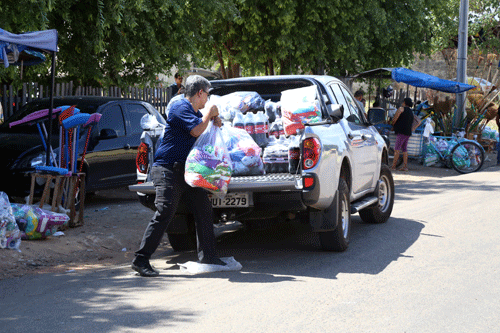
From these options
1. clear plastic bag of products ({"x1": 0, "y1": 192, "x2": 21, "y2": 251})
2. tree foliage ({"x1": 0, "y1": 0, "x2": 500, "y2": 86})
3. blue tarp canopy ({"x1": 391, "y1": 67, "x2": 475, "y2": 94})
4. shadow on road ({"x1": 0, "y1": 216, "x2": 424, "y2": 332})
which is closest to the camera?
shadow on road ({"x1": 0, "y1": 216, "x2": 424, "y2": 332})

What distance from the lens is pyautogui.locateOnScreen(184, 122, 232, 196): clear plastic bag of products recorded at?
6.32 meters

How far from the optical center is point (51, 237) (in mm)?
8484

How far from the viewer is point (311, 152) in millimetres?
6711

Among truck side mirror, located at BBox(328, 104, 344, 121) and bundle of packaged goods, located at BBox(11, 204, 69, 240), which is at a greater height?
truck side mirror, located at BBox(328, 104, 344, 121)

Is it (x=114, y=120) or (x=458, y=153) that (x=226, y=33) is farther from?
(x=114, y=120)

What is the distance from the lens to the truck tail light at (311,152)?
6695 mm

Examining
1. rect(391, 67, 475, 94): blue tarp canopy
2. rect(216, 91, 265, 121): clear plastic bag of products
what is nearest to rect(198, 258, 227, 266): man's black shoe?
rect(216, 91, 265, 121): clear plastic bag of products

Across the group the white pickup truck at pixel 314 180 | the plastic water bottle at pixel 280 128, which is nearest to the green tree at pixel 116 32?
the white pickup truck at pixel 314 180

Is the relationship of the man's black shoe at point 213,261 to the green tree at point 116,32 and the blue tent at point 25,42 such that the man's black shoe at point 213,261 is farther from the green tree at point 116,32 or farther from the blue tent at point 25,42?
the green tree at point 116,32

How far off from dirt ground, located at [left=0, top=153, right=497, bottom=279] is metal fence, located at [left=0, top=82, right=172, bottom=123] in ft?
9.38

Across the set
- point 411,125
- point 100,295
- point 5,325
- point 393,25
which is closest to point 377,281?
point 100,295

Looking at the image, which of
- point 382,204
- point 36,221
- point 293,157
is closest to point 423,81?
point 382,204

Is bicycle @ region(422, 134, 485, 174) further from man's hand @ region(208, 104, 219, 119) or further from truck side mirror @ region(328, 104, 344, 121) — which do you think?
man's hand @ region(208, 104, 219, 119)

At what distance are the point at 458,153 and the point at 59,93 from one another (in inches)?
425
